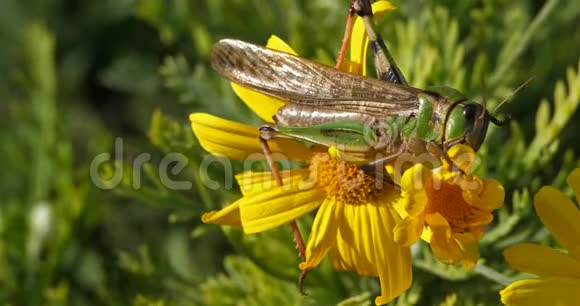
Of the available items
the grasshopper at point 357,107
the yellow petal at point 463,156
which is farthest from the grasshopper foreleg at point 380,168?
the yellow petal at point 463,156

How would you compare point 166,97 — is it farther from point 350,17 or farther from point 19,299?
point 350,17

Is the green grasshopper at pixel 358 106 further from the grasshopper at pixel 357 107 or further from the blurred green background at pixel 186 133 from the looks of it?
the blurred green background at pixel 186 133

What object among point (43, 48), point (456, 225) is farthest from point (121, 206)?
point (456, 225)

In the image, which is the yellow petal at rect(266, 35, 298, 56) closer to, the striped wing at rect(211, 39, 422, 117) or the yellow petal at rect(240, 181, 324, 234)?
the striped wing at rect(211, 39, 422, 117)

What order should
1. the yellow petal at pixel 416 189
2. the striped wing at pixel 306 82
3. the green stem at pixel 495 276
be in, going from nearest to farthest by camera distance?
the yellow petal at pixel 416 189 < the striped wing at pixel 306 82 < the green stem at pixel 495 276

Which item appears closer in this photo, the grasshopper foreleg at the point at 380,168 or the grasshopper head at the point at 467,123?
the grasshopper head at the point at 467,123

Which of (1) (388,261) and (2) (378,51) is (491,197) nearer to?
(1) (388,261)
